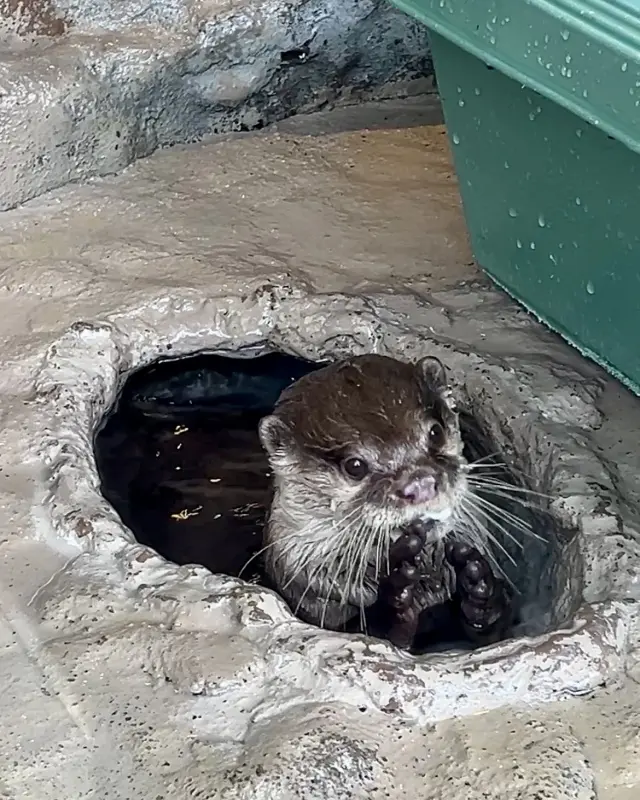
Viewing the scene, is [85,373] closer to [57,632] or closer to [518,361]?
[57,632]

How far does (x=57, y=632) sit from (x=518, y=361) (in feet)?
3.17

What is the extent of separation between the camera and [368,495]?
6.48 feet

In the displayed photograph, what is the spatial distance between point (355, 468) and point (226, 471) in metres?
0.62

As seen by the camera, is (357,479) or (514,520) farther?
(514,520)

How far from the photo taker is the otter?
6.40ft

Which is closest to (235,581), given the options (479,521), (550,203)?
(479,521)

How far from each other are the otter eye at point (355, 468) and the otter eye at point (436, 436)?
0.11m

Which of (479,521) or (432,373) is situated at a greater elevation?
(432,373)

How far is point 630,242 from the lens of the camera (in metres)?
2.01

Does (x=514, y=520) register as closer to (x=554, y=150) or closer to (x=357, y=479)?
(x=357, y=479)

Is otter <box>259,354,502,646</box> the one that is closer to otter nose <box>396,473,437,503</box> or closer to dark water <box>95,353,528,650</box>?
otter nose <box>396,473,437,503</box>

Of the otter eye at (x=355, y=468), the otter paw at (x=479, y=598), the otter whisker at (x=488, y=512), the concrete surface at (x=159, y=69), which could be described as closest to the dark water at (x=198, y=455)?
the otter whisker at (x=488, y=512)

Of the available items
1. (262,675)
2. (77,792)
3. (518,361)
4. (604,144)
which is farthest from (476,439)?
(77,792)

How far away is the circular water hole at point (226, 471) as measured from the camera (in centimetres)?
221
